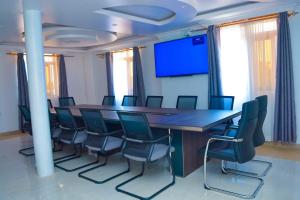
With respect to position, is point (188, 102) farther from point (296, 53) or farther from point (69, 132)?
point (69, 132)

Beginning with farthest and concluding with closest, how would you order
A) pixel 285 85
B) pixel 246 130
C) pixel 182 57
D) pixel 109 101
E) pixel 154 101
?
pixel 109 101 → pixel 182 57 → pixel 154 101 → pixel 285 85 → pixel 246 130

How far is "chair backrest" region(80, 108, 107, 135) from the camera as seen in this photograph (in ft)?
11.3

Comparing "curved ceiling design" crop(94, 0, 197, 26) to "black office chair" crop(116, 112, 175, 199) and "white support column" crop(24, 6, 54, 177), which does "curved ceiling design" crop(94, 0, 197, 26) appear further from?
"black office chair" crop(116, 112, 175, 199)

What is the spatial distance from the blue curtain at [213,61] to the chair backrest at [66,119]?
2877 millimetres

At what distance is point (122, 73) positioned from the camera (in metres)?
7.63

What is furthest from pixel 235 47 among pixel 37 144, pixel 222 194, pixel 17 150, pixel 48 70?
pixel 48 70

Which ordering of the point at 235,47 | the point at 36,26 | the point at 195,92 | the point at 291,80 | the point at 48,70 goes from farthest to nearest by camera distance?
the point at 48,70, the point at 195,92, the point at 235,47, the point at 291,80, the point at 36,26

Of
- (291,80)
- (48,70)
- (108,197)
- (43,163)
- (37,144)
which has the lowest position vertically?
(108,197)

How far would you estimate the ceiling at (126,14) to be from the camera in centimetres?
346

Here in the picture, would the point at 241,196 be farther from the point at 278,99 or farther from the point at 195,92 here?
the point at 195,92

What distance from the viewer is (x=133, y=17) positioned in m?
4.44

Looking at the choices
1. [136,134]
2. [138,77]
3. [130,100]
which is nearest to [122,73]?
[138,77]

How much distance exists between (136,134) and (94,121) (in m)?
0.82

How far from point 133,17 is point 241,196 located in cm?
336
